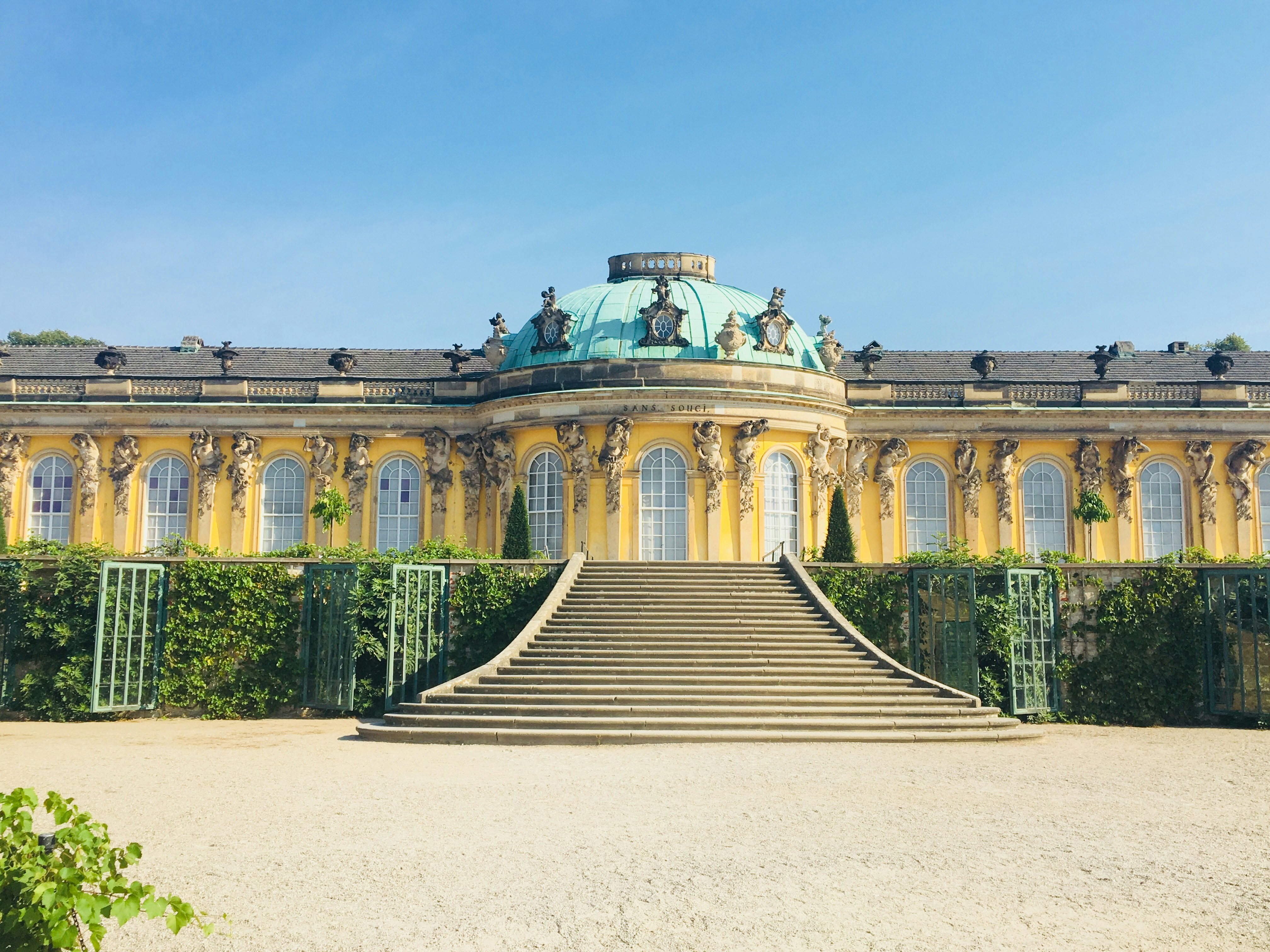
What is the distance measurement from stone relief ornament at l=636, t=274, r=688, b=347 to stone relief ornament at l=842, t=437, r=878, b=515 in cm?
710

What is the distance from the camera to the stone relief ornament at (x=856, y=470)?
39.9 m

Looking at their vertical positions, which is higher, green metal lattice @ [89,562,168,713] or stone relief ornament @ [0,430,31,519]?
stone relief ornament @ [0,430,31,519]

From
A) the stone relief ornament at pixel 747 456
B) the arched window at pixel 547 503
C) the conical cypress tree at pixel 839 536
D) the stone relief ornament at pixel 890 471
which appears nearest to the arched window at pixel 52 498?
the arched window at pixel 547 503

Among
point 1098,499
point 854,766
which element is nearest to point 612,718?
point 854,766

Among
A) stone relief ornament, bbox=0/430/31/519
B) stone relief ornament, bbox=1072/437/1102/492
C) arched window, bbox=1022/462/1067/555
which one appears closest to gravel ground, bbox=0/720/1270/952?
arched window, bbox=1022/462/1067/555

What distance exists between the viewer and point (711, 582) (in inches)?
1081

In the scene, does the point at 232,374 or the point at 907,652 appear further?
the point at 232,374

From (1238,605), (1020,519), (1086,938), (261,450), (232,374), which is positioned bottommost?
(1086,938)

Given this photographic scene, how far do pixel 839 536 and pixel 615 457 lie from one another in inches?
288

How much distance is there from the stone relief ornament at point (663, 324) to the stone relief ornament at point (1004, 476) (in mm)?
11458

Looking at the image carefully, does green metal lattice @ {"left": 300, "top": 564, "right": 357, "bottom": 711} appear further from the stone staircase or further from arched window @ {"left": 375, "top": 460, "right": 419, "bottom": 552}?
arched window @ {"left": 375, "top": 460, "right": 419, "bottom": 552}

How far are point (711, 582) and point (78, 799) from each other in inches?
620

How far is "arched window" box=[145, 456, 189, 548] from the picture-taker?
133ft

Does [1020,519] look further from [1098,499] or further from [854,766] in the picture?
[854,766]
